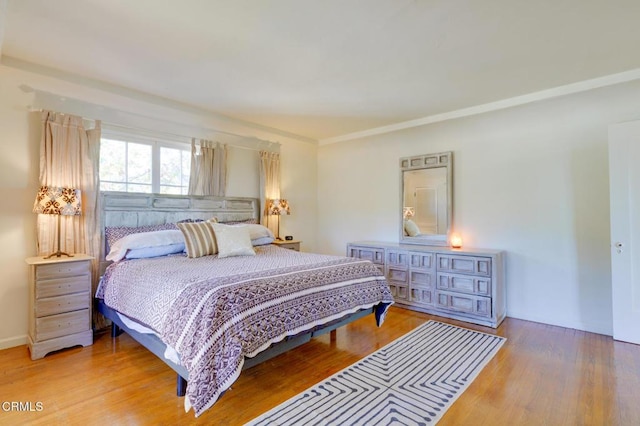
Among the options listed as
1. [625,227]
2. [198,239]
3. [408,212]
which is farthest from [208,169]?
[625,227]

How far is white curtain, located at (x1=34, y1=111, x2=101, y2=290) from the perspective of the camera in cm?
298

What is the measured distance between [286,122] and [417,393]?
380 cm

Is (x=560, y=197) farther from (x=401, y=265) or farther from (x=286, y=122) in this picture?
(x=286, y=122)

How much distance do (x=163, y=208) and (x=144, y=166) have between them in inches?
21.6

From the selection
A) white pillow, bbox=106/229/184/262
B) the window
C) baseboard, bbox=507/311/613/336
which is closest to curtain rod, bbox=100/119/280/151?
the window

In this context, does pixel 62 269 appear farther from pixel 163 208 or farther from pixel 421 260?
pixel 421 260

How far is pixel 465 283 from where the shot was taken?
3691 millimetres

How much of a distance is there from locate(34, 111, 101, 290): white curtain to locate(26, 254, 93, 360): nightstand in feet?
0.82

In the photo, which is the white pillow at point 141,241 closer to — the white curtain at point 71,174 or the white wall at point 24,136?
the white curtain at point 71,174

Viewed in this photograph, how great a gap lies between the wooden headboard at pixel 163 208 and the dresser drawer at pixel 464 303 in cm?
283

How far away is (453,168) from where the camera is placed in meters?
4.28

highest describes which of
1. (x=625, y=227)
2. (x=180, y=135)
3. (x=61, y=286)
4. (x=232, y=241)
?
(x=180, y=135)

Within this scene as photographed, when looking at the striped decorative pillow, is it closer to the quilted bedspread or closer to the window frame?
the quilted bedspread

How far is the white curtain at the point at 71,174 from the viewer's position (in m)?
2.98
